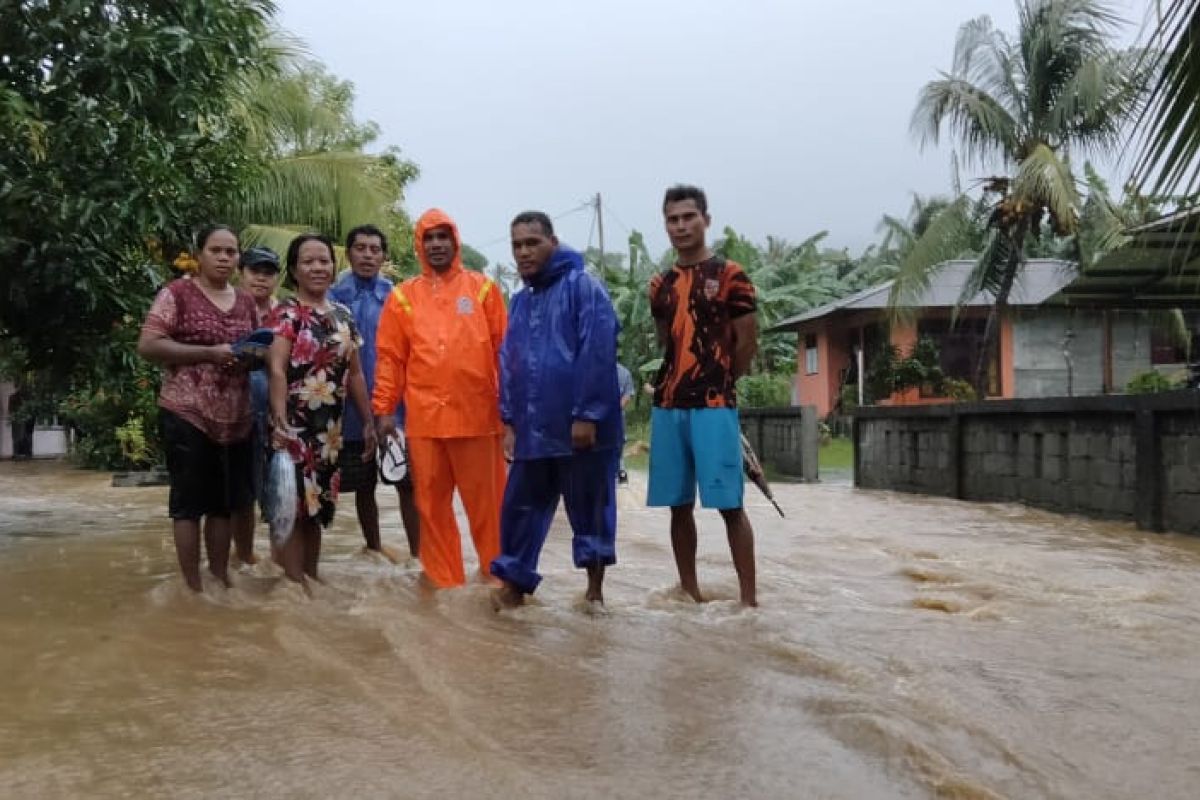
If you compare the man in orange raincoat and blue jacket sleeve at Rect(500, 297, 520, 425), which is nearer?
blue jacket sleeve at Rect(500, 297, 520, 425)

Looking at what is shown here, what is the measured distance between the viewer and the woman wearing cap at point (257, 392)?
5402 mm

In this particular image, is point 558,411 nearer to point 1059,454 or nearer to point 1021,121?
point 1059,454

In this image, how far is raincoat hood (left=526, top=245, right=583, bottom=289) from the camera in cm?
469

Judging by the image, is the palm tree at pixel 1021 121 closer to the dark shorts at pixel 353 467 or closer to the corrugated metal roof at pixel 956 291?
the corrugated metal roof at pixel 956 291

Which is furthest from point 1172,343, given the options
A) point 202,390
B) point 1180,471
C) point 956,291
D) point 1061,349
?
point 202,390

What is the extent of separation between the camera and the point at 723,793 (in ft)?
8.23

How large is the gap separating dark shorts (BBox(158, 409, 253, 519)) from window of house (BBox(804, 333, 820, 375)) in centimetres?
2316

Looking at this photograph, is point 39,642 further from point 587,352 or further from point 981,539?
point 981,539

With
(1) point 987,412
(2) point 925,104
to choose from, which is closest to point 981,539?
(1) point 987,412

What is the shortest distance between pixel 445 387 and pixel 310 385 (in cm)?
62

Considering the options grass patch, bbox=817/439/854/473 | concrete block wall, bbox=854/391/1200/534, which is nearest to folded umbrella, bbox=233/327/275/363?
concrete block wall, bbox=854/391/1200/534

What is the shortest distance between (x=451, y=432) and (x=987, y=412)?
7791mm

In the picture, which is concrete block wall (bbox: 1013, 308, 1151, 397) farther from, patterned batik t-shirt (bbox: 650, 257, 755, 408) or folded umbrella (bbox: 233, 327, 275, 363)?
folded umbrella (bbox: 233, 327, 275, 363)

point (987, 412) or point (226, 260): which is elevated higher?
point (226, 260)
